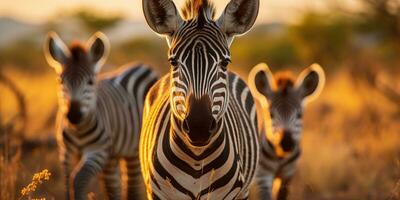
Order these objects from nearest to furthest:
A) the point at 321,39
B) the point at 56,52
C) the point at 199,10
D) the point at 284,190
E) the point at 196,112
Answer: the point at 196,112, the point at 199,10, the point at 284,190, the point at 56,52, the point at 321,39

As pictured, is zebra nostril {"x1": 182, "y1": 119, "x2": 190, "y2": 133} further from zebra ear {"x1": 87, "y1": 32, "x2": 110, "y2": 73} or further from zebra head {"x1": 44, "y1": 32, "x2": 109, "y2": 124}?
zebra ear {"x1": 87, "y1": 32, "x2": 110, "y2": 73}

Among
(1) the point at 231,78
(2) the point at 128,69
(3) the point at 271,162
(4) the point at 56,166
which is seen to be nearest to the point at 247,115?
(1) the point at 231,78

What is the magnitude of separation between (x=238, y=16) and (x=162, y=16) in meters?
0.50

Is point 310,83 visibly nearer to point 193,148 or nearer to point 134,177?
point 134,177

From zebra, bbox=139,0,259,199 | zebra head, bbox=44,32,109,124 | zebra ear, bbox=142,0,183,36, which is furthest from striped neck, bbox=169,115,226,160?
zebra head, bbox=44,32,109,124

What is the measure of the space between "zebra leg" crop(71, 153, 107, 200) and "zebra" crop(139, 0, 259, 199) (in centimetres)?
291

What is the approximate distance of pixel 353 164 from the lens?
12.5 metres

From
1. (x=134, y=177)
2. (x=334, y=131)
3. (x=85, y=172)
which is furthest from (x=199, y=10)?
(x=334, y=131)

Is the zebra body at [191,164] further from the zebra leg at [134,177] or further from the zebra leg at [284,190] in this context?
the zebra leg at [134,177]

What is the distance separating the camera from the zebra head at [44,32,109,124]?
9398mm

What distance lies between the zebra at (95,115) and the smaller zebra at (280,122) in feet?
5.03

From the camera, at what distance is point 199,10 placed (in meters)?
5.56

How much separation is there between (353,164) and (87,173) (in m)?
4.75

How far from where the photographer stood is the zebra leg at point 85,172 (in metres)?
8.93
